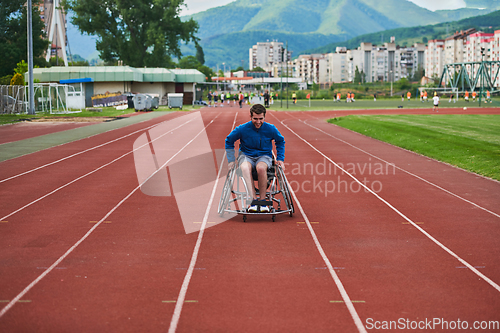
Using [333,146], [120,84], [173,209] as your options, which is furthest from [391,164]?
[120,84]

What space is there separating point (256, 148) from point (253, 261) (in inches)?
103

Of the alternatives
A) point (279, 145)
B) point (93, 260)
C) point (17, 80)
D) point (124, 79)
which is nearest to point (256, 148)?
point (279, 145)

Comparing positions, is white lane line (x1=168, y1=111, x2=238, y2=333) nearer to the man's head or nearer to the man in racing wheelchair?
the man in racing wheelchair

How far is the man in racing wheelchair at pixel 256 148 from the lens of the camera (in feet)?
25.4

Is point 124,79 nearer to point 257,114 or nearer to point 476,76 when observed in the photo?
point 257,114

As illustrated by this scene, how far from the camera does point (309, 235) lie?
698 cm

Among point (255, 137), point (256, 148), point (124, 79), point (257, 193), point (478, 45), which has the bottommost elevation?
point (257, 193)

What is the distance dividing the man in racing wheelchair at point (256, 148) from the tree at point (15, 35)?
208 ft

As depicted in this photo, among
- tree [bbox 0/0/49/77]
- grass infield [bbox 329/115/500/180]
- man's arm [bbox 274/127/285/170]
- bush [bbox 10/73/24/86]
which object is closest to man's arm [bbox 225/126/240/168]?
man's arm [bbox 274/127/285/170]

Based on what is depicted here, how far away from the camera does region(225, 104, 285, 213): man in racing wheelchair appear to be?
305 inches

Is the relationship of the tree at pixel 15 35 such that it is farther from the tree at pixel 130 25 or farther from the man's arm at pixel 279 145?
the man's arm at pixel 279 145

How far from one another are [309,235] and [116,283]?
2810 millimetres

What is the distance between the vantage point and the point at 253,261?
230 inches

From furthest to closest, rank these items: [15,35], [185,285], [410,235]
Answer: [15,35]
[410,235]
[185,285]
